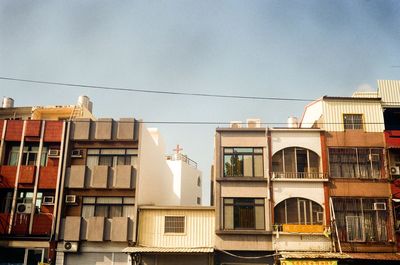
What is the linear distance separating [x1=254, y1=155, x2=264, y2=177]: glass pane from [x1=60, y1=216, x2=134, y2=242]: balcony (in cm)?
916

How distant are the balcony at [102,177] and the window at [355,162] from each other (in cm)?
1400

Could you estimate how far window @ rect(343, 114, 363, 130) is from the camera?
26.0 meters

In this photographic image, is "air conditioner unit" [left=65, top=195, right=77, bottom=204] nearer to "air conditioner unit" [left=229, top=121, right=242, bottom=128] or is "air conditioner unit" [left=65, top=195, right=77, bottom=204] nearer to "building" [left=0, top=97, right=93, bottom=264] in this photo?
"building" [left=0, top=97, right=93, bottom=264]

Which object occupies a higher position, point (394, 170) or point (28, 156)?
point (28, 156)

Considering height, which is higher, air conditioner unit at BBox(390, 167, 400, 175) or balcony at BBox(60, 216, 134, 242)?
air conditioner unit at BBox(390, 167, 400, 175)

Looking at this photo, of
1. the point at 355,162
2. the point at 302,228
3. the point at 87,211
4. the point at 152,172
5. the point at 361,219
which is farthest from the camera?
the point at 152,172

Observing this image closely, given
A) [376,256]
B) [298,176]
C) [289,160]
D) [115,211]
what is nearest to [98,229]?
[115,211]

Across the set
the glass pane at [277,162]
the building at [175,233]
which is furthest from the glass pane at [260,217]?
the building at [175,233]

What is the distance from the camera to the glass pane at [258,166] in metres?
25.2

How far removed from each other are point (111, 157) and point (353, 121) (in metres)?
17.5

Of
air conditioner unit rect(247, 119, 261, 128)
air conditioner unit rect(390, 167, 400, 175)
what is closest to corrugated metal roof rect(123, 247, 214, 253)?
air conditioner unit rect(247, 119, 261, 128)

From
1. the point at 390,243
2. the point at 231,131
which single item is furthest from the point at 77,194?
the point at 390,243

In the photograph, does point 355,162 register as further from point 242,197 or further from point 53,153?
→ point 53,153

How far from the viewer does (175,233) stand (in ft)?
80.6
